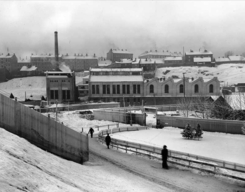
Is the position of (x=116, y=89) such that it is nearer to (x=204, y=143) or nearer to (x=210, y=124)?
(x=210, y=124)

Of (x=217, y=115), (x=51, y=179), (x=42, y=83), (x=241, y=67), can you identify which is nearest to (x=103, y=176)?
(x=51, y=179)

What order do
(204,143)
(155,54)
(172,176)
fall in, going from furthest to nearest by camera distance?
1. (155,54)
2. (204,143)
3. (172,176)

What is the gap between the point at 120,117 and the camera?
34.3m

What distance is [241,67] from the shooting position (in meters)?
108

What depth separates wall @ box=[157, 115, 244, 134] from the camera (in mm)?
25031

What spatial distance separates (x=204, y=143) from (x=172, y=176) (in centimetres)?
986

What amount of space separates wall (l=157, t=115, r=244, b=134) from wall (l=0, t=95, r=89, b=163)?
1717cm

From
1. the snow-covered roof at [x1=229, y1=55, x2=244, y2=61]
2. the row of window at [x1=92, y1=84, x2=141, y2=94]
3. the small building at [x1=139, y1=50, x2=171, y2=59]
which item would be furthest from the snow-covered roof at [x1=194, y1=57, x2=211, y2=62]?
the row of window at [x1=92, y1=84, x2=141, y2=94]

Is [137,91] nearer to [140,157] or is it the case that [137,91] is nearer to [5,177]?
[140,157]

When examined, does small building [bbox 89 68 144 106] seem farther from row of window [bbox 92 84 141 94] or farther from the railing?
the railing

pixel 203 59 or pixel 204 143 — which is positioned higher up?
pixel 203 59

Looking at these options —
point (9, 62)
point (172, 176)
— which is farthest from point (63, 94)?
point (9, 62)

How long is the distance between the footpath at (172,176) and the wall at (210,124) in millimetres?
13049

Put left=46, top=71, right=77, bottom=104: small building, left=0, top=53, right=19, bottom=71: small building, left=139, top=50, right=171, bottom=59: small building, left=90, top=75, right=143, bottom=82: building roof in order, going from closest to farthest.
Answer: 1. left=46, top=71, right=77, bottom=104: small building
2. left=90, top=75, right=143, bottom=82: building roof
3. left=0, top=53, right=19, bottom=71: small building
4. left=139, top=50, right=171, bottom=59: small building
